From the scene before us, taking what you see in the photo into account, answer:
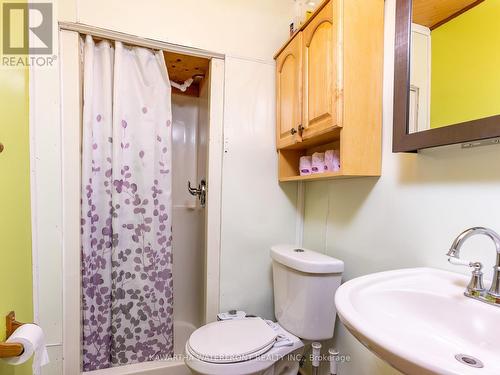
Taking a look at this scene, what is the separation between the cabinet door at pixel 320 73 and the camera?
Result: 1141 millimetres

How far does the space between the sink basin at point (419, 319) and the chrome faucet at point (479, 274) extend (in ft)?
0.08

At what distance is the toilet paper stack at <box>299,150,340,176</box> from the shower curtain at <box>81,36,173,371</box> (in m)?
0.82

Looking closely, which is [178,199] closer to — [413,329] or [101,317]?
[101,317]

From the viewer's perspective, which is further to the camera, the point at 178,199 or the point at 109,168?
the point at 178,199

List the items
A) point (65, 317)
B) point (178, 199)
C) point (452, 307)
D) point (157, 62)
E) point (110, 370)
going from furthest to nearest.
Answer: point (178, 199) → point (157, 62) → point (110, 370) → point (65, 317) → point (452, 307)

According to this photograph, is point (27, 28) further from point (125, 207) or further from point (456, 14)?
point (456, 14)

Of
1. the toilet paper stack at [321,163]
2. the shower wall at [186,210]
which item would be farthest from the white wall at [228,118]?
the shower wall at [186,210]

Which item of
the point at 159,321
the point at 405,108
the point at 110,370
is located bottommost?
the point at 110,370

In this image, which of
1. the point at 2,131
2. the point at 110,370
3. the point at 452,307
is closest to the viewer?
the point at 452,307

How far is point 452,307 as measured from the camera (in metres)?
0.73

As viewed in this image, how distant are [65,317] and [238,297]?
0.91 meters

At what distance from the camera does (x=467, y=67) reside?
33.2 inches

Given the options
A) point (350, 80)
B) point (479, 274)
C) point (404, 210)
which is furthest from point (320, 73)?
point (479, 274)

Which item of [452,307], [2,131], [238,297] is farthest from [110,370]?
[452,307]
